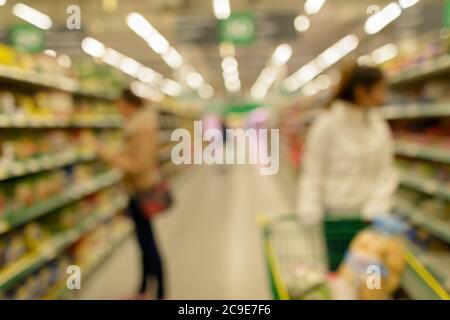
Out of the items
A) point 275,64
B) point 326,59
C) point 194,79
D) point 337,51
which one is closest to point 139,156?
point 337,51

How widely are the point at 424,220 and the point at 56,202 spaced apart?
272cm

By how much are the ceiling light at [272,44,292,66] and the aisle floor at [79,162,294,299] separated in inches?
182

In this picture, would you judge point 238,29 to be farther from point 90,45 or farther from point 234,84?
point 234,84

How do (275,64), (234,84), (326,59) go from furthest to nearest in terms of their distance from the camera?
(234,84) < (275,64) < (326,59)

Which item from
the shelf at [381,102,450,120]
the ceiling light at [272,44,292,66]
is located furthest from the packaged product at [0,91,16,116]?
the ceiling light at [272,44,292,66]

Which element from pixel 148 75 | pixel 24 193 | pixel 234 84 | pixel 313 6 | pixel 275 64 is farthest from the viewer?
pixel 234 84

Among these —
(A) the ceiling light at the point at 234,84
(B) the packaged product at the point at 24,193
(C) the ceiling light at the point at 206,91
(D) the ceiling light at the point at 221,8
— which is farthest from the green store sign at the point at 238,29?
(C) the ceiling light at the point at 206,91

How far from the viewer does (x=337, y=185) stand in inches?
69.9

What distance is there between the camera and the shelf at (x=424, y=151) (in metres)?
3.28

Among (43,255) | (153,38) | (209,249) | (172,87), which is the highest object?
(172,87)

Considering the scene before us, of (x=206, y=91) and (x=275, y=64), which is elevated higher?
(x=206, y=91)

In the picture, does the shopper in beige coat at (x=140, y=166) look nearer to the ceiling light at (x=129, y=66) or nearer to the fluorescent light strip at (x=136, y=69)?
the fluorescent light strip at (x=136, y=69)

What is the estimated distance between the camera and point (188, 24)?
18.4 ft
